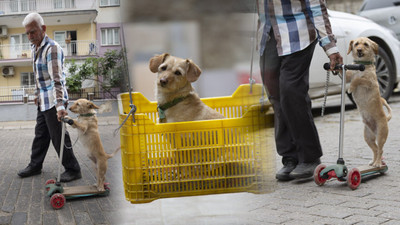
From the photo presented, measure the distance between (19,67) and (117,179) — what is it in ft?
1.40

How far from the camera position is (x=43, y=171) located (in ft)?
4.67

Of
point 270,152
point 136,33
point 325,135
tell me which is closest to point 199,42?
point 136,33

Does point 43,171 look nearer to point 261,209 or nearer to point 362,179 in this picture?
point 261,209

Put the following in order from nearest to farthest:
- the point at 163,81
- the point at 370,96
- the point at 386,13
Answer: the point at 163,81 → the point at 370,96 → the point at 386,13

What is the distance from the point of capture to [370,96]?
7.92 ft

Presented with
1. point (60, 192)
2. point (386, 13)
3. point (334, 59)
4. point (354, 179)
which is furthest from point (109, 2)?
point (386, 13)

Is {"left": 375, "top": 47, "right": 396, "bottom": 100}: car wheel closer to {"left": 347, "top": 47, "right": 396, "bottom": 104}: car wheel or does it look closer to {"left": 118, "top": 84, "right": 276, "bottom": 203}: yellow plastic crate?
{"left": 347, "top": 47, "right": 396, "bottom": 104}: car wheel

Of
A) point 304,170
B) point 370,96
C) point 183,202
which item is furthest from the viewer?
A: point 370,96

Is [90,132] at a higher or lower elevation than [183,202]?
higher

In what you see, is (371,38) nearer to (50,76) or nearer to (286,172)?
(286,172)

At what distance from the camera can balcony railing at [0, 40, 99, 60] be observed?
3.41 ft

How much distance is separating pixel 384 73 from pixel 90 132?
4.17 m

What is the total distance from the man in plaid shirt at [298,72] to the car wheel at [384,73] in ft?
8.92

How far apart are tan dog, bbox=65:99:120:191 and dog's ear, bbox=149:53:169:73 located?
0.85 feet
